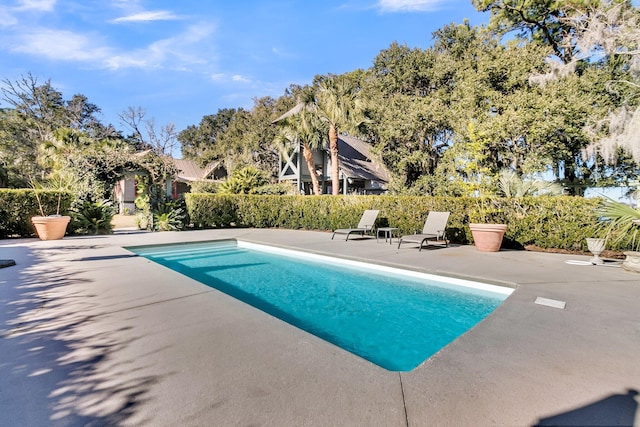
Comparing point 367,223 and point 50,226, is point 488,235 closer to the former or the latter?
point 367,223

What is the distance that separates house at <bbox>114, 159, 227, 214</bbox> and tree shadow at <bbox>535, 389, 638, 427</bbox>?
21.2m

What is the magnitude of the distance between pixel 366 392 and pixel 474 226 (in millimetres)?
7718

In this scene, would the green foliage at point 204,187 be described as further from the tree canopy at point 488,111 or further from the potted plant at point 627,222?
the potted plant at point 627,222

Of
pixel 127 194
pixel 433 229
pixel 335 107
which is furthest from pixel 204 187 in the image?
pixel 433 229

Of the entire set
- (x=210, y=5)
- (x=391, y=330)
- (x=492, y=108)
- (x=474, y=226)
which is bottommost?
(x=391, y=330)

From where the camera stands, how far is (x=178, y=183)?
97.9 feet

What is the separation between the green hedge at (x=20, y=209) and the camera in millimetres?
11414

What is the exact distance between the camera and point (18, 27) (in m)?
13.8

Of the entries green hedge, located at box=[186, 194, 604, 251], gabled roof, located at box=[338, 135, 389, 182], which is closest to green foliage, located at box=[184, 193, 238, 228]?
green hedge, located at box=[186, 194, 604, 251]

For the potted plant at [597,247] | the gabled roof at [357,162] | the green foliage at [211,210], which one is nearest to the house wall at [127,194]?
the green foliage at [211,210]

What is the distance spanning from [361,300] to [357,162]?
19920mm

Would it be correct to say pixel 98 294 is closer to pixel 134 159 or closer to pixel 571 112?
pixel 134 159

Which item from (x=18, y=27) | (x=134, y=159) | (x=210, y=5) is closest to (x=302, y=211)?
(x=134, y=159)

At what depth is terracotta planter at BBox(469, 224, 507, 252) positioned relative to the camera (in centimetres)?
841
